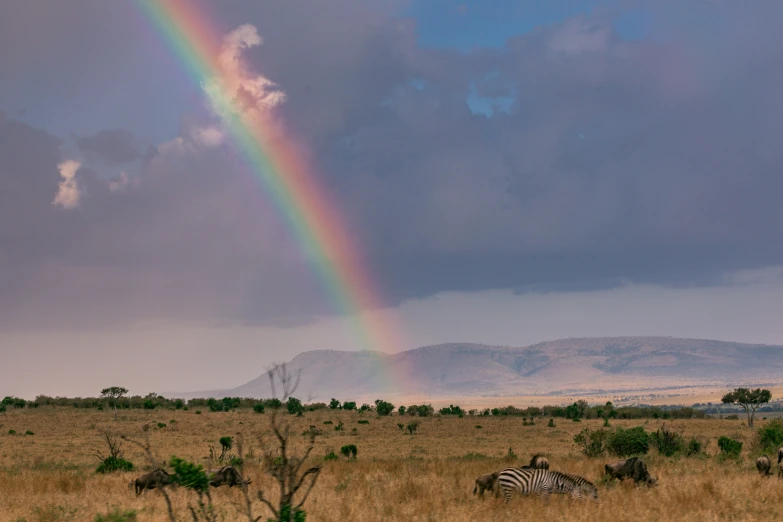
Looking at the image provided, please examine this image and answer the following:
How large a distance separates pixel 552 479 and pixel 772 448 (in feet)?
66.8

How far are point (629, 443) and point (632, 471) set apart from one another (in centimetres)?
1718

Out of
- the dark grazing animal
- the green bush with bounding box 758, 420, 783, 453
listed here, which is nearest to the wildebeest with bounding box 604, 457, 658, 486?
the dark grazing animal

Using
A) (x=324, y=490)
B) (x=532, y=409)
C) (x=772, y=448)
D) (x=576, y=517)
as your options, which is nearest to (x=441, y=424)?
(x=532, y=409)

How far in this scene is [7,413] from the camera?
81.2 metres

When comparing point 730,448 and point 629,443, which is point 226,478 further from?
point 730,448

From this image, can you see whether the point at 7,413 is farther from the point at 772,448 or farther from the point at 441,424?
the point at 772,448

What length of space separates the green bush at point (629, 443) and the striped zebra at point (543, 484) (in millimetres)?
20240

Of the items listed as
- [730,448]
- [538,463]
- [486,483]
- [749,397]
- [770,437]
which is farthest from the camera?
[749,397]

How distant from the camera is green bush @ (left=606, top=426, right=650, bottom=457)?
125 feet

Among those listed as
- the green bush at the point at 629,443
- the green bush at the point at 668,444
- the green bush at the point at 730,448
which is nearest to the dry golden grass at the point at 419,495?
the green bush at the point at 730,448

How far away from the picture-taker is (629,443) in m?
38.2

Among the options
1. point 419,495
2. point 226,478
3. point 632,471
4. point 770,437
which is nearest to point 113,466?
point 226,478

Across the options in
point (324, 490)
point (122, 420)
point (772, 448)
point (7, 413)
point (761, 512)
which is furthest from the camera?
point (7, 413)

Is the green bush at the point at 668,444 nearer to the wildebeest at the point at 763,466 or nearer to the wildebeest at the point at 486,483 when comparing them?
the wildebeest at the point at 763,466
